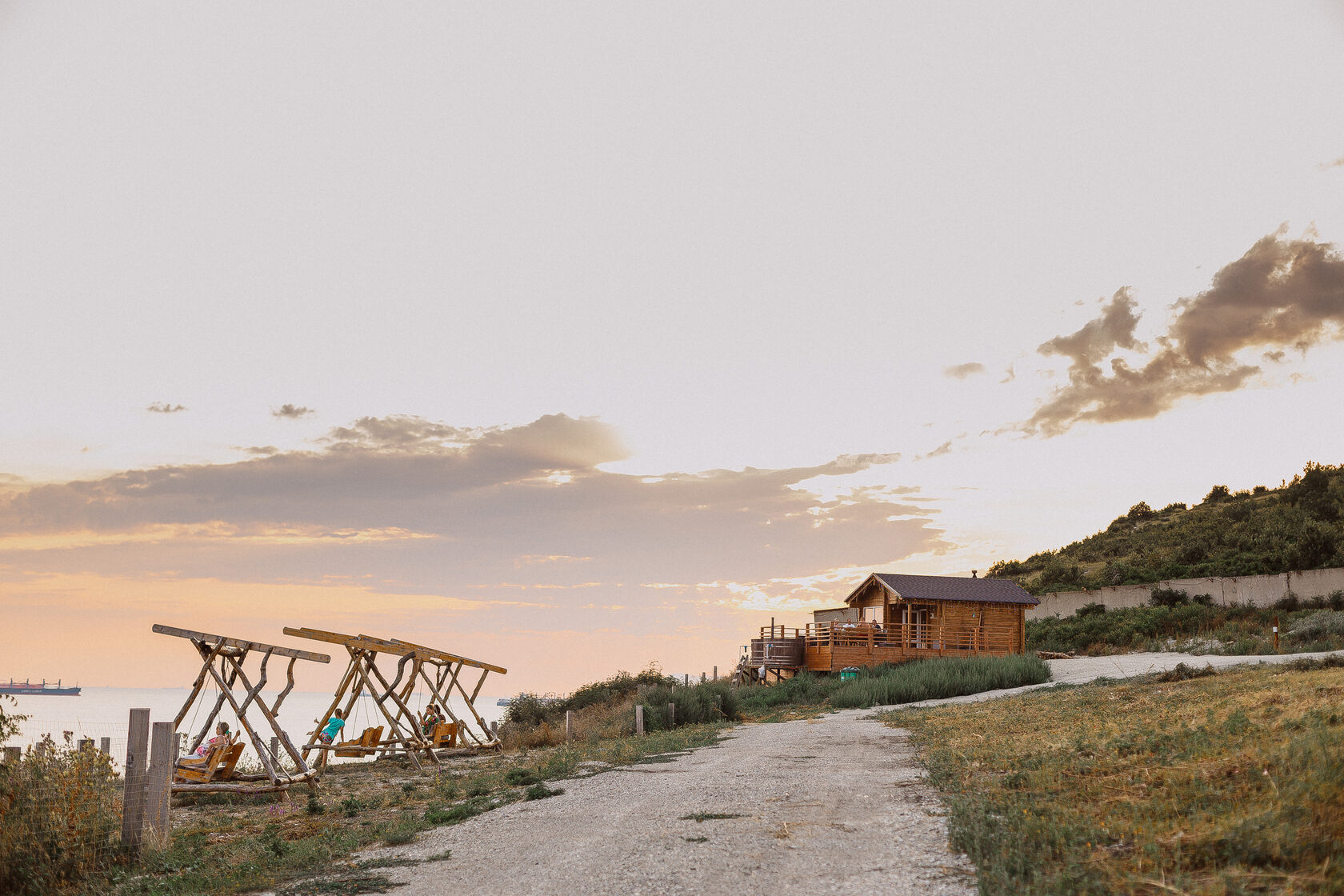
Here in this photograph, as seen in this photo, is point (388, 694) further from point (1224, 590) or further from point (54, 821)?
point (1224, 590)

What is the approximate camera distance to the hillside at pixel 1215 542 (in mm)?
47781

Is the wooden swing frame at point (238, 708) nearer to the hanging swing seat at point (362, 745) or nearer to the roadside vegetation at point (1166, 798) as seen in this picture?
the hanging swing seat at point (362, 745)

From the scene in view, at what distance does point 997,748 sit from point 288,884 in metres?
9.96

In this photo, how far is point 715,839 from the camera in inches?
361

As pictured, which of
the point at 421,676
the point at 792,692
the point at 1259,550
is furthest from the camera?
the point at 1259,550

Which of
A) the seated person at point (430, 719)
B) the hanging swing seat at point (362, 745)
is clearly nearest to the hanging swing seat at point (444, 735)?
the seated person at point (430, 719)

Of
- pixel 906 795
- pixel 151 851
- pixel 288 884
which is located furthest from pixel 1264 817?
pixel 151 851

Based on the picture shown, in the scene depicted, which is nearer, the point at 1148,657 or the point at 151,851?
the point at 151,851

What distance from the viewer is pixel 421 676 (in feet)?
79.4

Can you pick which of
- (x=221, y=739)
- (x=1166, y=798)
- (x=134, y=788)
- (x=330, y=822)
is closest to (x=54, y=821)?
(x=134, y=788)

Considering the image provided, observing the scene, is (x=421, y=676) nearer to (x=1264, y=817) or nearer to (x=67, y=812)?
(x=67, y=812)

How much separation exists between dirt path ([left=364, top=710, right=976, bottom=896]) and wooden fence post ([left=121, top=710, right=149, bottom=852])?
10.1 ft

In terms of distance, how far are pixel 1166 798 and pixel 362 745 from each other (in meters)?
18.1

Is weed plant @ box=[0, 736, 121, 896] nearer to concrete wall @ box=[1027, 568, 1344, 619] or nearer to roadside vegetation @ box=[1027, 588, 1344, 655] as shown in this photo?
roadside vegetation @ box=[1027, 588, 1344, 655]
